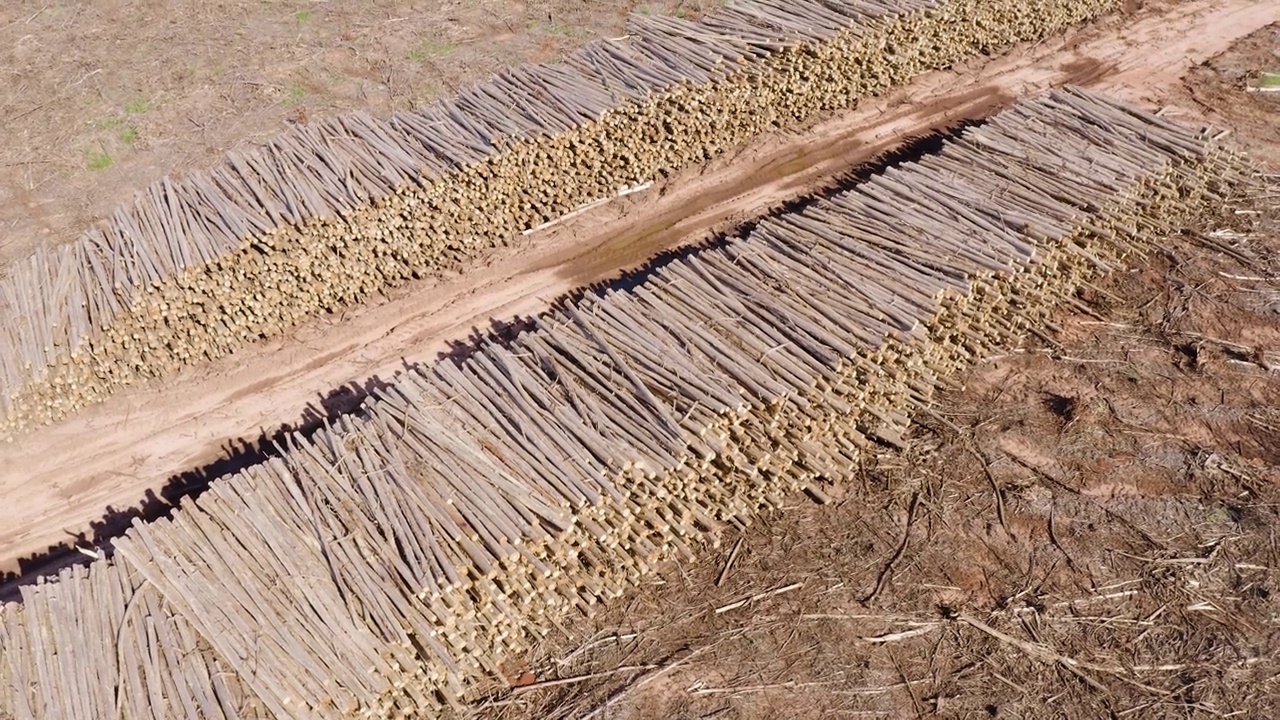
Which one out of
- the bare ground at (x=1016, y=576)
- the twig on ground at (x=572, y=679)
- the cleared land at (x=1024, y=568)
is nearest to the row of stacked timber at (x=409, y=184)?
the cleared land at (x=1024, y=568)

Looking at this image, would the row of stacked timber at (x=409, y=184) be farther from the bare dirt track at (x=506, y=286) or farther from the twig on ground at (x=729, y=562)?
the twig on ground at (x=729, y=562)

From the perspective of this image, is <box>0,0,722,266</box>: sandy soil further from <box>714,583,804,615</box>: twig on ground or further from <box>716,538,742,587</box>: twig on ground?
<box>714,583,804,615</box>: twig on ground

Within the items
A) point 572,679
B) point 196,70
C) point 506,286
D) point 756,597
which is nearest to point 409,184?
point 506,286

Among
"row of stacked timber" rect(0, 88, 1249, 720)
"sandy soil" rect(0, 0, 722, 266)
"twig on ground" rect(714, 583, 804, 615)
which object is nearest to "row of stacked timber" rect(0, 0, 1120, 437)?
"sandy soil" rect(0, 0, 722, 266)

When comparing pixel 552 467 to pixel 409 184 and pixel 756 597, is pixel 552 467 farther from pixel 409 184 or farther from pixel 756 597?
pixel 409 184

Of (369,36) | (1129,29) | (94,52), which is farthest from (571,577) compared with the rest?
(1129,29)

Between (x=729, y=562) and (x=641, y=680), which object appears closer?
(x=641, y=680)
